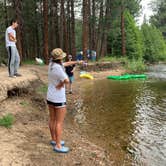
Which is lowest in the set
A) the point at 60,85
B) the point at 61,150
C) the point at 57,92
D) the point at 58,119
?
the point at 61,150

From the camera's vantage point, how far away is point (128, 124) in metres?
8.92

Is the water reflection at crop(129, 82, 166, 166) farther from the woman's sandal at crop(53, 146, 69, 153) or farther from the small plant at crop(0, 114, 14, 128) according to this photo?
the small plant at crop(0, 114, 14, 128)

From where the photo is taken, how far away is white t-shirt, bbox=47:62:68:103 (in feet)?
17.7

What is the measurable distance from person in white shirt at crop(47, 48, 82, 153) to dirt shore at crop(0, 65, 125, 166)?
33 centimetres

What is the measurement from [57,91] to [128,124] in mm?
3916

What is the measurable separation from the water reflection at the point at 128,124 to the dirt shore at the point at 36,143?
46 centimetres

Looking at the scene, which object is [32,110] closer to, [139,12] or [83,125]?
[83,125]

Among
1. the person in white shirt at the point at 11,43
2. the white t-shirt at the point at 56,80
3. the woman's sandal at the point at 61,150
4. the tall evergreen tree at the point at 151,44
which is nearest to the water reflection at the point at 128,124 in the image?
the woman's sandal at the point at 61,150

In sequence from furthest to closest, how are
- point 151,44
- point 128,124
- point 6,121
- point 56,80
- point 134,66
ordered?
point 151,44 → point 134,66 → point 128,124 → point 6,121 → point 56,80

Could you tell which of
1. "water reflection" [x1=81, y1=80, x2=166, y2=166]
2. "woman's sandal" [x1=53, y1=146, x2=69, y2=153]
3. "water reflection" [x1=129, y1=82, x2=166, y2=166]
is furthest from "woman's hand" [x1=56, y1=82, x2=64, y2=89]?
"water reflection" [x1=129, y1=82, x2=166, y2=166]

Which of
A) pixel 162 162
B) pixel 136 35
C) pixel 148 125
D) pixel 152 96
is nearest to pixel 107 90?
pixel 152 96

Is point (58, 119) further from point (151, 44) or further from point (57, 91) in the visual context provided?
point (151, 44)

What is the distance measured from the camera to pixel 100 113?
10.2 m

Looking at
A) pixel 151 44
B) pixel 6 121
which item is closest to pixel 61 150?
pixel 6 121
